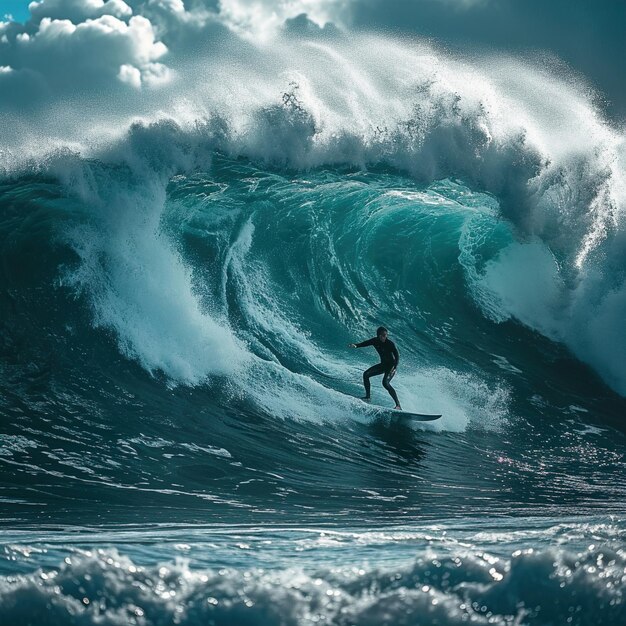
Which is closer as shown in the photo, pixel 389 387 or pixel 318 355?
pixel 389 387

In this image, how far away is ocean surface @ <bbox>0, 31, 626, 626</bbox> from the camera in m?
4.02

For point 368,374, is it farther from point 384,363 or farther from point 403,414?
point 403,414

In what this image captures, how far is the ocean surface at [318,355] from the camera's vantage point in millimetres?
A: 4020

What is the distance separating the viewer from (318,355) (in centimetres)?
1101

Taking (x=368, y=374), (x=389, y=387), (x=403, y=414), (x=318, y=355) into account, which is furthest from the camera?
(x=318, y=355)

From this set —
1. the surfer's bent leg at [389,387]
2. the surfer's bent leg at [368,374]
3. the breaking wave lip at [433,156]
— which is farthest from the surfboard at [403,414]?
the breaking wave lip at [433,156]

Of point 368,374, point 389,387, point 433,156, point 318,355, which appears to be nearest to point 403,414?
point 389,387

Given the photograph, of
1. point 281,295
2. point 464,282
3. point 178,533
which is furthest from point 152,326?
point 464,282

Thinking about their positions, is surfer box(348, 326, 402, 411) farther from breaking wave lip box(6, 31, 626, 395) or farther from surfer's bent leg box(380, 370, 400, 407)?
breaking wave lip box(6, 31, 626, 395)

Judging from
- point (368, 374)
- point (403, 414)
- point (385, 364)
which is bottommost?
point (403, 414)

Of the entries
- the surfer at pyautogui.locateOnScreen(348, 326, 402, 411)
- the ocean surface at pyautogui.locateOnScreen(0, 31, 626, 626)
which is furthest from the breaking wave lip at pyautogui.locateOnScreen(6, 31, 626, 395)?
the surfer at pyautogui.locateOnScreen(348, 326, 402, 411)

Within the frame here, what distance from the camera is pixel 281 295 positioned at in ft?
40.3

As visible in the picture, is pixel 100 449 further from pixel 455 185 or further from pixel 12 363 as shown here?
pixel 455 185

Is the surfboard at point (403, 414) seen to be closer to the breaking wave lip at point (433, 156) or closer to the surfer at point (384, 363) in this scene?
the surfer at point (384, 363)
